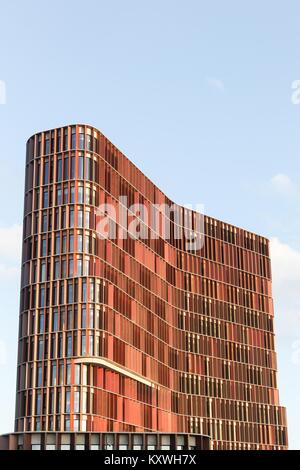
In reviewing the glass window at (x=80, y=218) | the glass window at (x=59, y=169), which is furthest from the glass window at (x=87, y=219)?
the glass window at (x=59, y=169)

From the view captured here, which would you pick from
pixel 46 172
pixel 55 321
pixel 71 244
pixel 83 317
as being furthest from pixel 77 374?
pixel 46 172

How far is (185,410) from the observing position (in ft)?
412

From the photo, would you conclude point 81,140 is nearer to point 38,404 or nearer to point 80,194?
point 80,194

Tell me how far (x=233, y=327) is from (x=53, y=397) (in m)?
51.9

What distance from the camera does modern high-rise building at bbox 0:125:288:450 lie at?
9550cm

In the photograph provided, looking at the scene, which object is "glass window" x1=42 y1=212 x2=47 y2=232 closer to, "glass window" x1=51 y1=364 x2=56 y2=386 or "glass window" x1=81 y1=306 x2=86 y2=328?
"glass window" x1=81 y1=306 x2=86 y2=328

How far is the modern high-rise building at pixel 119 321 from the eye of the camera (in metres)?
95.5

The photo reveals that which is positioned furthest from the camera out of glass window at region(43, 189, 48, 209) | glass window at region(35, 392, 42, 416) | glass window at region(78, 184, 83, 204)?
glass window at region(43, 189, 48, 209)

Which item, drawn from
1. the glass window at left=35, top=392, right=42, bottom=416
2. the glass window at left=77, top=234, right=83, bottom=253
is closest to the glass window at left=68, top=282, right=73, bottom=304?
the glass window at left=77, top=234, right=83, bottom=253

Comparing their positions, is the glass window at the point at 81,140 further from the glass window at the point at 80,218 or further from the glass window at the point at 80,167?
the glass window at the point at 80,218

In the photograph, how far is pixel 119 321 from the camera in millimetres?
103062

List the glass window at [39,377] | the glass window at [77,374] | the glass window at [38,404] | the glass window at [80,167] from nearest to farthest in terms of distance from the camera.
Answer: the glass window at [77,374]
the glass window at [38,404]
the glass window at [39,377]
the glass window at [80,167]
